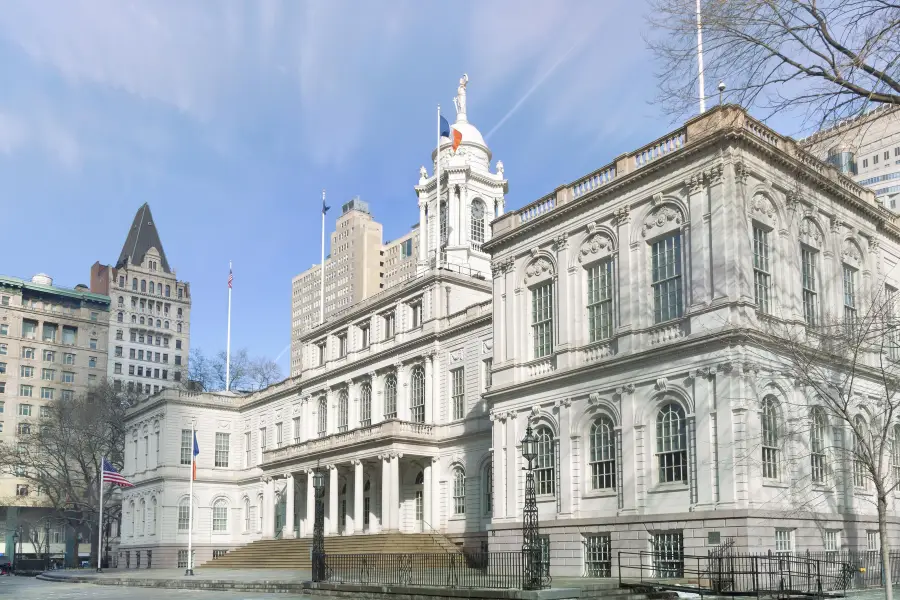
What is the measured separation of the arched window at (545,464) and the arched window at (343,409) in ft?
79.5

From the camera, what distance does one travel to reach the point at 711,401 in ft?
94.0

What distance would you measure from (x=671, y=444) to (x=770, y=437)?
10.1 ft

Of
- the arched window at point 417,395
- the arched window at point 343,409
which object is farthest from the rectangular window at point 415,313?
the arched window at point 343,409

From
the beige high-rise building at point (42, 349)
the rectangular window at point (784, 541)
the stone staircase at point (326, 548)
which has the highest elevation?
the beige high-rise building at point (42, 349)

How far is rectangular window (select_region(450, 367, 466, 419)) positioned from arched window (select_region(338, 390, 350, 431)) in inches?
433

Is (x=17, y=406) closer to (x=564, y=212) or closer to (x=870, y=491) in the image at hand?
(x=564, y=212)

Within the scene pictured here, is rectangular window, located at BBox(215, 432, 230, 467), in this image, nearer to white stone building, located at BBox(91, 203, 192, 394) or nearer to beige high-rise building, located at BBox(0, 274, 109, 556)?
beige high-rise building, located at BBox(0, 274, 109, 556)

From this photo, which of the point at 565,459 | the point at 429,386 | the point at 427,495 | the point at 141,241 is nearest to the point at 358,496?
the point at 427,495

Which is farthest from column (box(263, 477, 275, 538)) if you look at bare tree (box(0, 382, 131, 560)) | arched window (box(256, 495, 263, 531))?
bare tree (box(0, 382, 131, 560))

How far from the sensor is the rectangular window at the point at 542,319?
118 ft

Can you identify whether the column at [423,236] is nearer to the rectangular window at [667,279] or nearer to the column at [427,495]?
the column at [427,495]

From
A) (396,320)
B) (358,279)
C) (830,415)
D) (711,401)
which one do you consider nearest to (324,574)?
(711,401)

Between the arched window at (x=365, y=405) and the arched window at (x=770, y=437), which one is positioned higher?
the arched window at (x=365, y=405)

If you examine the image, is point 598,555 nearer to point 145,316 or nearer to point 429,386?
point 429,386
